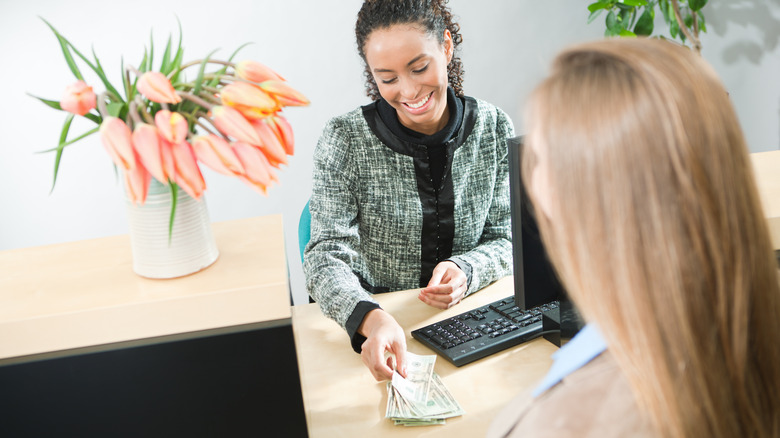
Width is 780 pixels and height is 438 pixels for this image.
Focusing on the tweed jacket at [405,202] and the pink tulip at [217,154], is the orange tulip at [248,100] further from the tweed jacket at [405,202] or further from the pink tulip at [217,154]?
the tweed jacket at [405,202]

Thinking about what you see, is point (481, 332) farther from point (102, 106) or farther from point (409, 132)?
point (102, 106)

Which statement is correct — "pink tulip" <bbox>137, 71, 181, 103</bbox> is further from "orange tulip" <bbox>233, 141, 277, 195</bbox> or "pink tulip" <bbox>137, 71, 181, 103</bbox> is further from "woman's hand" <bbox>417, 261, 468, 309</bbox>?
"woman's hand" <bbox>417, 261, 468, 309</bbox>

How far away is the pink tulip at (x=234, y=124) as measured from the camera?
756mm

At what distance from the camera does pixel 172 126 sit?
74 centimetres

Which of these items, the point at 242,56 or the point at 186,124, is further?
the point at 242,56

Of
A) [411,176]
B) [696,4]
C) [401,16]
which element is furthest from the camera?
[696,4]

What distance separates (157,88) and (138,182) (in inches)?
4.4

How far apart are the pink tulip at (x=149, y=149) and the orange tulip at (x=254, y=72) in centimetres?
14

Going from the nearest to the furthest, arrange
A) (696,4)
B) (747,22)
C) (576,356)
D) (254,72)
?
1. (576,356)
2. (254,72)
3. (696,4)
4. (747,22)

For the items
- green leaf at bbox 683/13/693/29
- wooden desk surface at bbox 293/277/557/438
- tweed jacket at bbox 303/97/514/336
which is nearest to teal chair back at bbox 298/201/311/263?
tweed jacket at bbox 303/97/514/336

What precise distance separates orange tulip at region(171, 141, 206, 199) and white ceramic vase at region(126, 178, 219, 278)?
0.07 meters

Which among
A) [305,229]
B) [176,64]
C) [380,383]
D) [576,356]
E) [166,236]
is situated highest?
[176,64]

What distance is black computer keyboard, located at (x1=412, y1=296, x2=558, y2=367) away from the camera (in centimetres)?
126

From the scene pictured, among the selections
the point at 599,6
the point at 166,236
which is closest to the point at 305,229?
the point at 166,236
